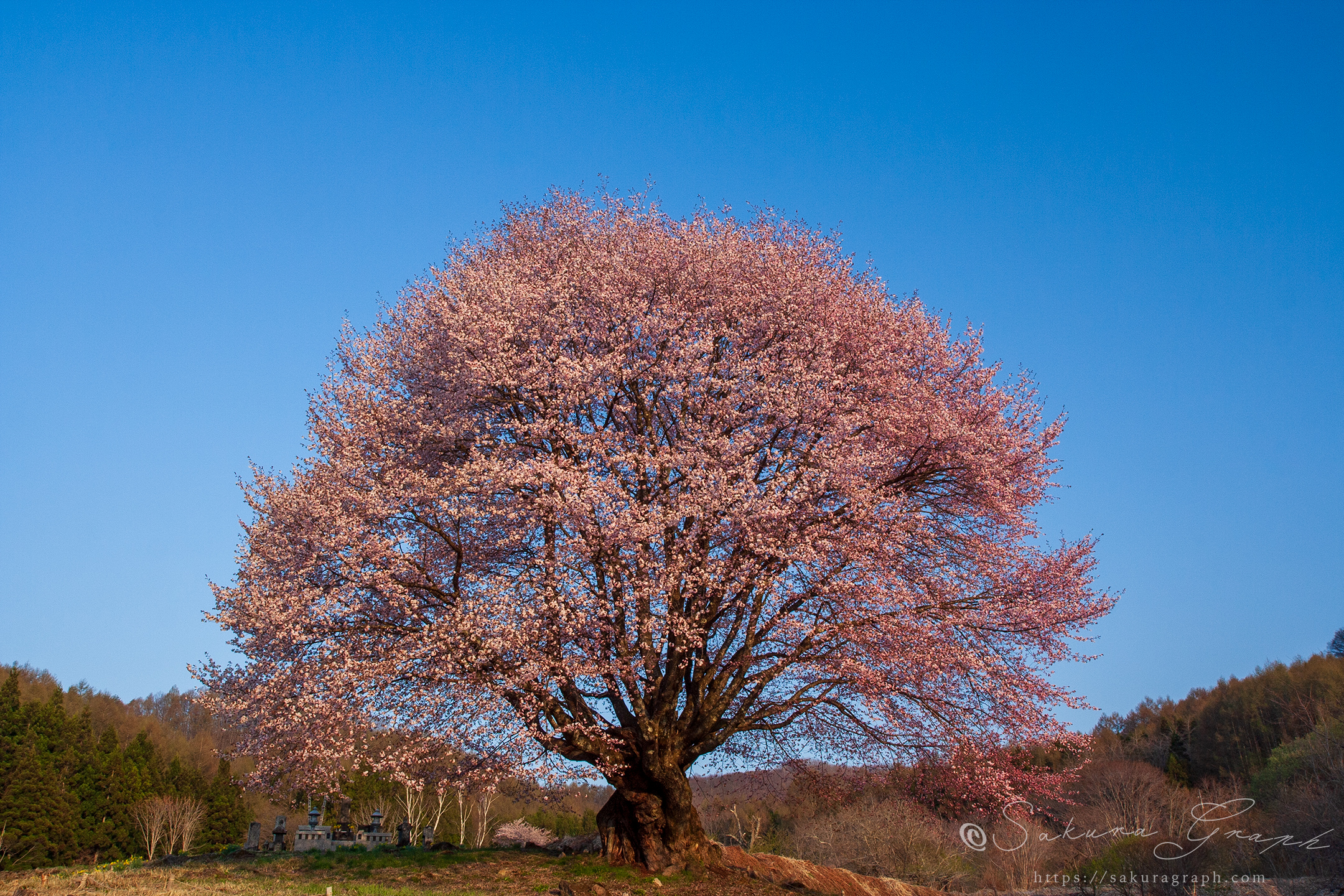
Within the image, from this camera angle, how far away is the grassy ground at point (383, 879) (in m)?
14.5

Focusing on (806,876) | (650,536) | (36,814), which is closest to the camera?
(650,536)

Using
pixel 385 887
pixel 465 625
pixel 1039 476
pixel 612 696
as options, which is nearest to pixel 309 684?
pixel 465 625

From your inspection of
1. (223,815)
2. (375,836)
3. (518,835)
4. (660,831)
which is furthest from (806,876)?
(223,815)

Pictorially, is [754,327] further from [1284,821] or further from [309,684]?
[1284,821]

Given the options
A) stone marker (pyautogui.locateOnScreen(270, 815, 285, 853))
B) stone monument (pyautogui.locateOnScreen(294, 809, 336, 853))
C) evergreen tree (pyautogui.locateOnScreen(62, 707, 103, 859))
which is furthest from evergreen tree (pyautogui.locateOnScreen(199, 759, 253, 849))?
stone monument (pyautogui.locateOnScreen(294, 809, 336, 853))

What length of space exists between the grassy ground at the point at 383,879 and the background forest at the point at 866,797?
1532 mm

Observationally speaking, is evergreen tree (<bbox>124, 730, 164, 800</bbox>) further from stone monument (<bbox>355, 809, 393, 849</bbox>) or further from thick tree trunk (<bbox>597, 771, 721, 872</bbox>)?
thick tree trunk (<bbox>597, 771, 721, 872</bbox>)

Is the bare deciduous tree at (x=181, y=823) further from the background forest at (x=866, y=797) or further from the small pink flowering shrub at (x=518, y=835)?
the small pink flowering shrub at (x=518, y=835)

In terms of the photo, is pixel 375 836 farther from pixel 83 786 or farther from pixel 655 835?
pixel 83 786

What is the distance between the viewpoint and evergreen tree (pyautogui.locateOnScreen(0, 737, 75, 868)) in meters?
52.5

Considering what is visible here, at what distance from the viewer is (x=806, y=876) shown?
18.9 metres

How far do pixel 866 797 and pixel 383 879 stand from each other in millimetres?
23540

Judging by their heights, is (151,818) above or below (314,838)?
below

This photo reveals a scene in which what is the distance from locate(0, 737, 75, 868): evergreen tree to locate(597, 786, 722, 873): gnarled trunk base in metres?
52.2
